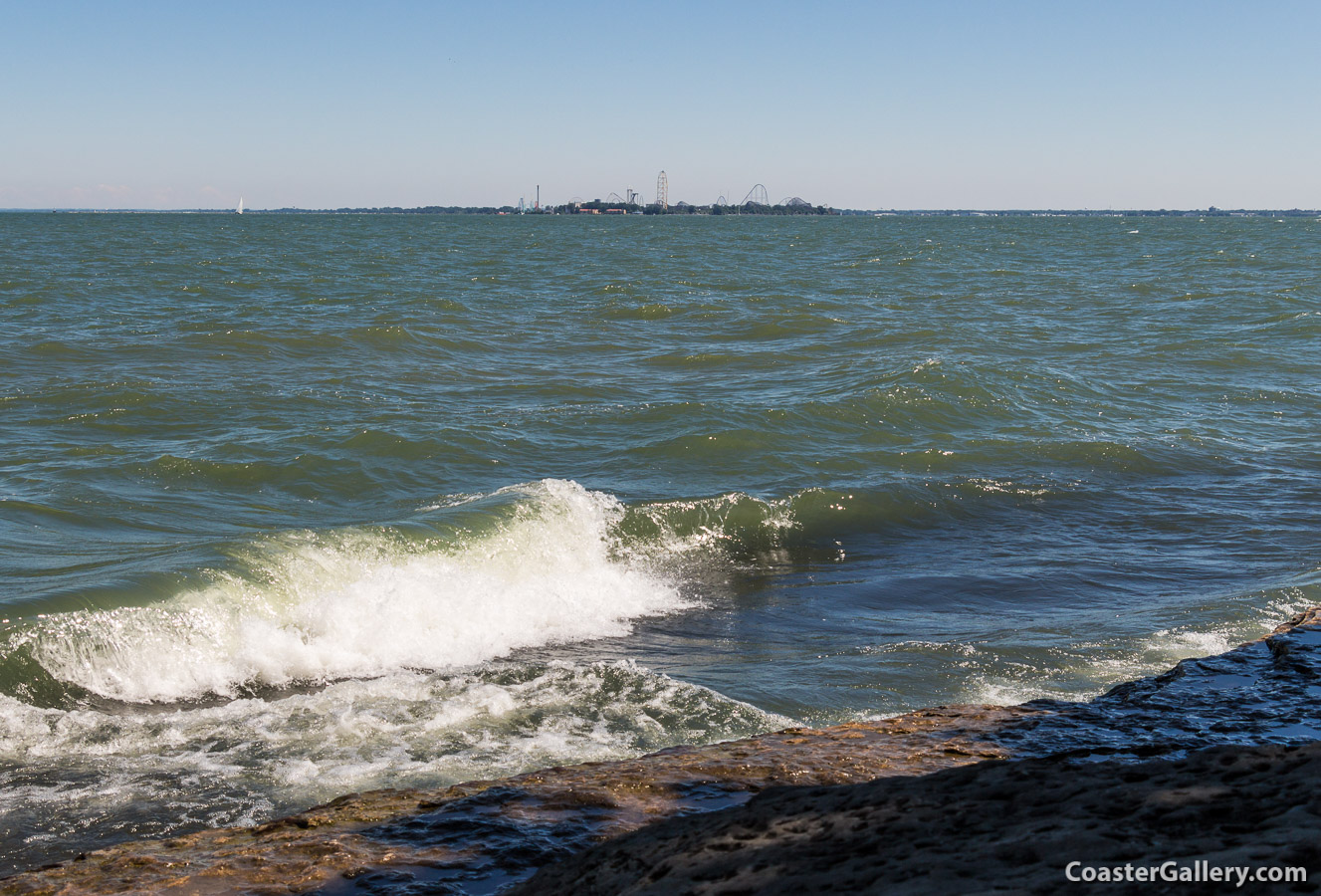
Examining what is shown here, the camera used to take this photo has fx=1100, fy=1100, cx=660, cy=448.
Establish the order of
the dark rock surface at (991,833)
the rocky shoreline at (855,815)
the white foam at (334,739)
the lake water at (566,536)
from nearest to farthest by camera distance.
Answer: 1. the dark rock surface at (991,833)
2. the rocky shoreline at (855,815)
3. the white foam at (334,739)
4. the lake water at (566,536)

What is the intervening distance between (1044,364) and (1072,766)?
16.5 meters

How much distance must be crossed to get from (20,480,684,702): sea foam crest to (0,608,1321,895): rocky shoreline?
3.12 m

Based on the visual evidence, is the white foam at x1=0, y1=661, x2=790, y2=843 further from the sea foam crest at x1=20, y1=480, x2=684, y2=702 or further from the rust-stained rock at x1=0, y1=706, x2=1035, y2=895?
the rust-stained rock at x1=0, y1=706, x2=1035, y2=895

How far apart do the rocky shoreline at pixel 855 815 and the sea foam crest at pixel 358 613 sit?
312 centimetres

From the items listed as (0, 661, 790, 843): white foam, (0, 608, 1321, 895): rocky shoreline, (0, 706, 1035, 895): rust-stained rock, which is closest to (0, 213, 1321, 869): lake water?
(0, 661, 790, 843): white foam

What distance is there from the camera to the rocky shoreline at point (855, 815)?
2404 millimetres

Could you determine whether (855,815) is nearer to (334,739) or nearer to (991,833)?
(991,833)

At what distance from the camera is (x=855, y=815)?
280 centimetres

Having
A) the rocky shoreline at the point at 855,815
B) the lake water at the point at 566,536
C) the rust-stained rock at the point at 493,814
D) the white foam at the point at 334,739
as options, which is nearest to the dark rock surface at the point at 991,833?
the rocky shoreline at the point at 855,815

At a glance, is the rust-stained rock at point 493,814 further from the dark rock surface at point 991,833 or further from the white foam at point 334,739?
the white foam at point 334,739

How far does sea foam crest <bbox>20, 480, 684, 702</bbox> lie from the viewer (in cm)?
647

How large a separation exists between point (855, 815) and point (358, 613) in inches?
205

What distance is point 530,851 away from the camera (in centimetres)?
329

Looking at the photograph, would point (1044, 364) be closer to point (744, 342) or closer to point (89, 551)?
point (744, 342)
